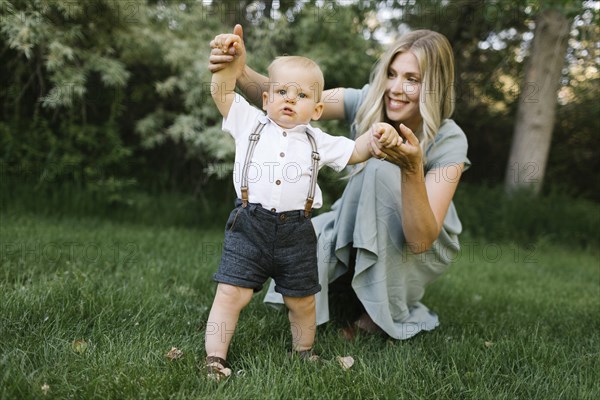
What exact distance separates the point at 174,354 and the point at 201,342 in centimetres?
21

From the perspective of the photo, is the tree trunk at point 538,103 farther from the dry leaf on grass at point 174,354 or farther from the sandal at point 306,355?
the dry leaf on grass at point 174,354

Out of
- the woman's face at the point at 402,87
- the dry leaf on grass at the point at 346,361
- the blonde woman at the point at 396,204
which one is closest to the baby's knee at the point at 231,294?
the dry leaf on grass at the point at 346,361

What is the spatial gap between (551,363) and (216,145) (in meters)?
3.19

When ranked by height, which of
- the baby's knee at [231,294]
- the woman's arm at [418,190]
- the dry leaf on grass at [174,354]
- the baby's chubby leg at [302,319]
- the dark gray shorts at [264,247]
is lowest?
the dry leaf on grass at [174,354]

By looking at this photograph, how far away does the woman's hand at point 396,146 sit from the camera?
175 centimetres

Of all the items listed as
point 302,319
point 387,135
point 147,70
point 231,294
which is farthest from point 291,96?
point 147,70

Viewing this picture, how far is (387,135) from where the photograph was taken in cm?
174

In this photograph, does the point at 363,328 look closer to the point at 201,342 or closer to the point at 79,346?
the point at 201,342

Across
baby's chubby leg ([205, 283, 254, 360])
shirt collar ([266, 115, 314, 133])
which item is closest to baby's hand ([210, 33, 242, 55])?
shirt collar ([266, 115, 314, 133])

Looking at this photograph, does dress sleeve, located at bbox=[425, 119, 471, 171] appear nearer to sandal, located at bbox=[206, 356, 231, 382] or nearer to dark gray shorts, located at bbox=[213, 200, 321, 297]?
dark gray shorts, located at bbox=[213, 200, 321, 297]

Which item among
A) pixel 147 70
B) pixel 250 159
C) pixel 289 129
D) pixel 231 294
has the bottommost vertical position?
pixel 231 294

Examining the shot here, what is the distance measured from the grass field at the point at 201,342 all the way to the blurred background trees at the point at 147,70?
133cm

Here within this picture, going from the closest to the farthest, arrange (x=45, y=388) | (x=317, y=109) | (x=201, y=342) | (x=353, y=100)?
(x=45, y=388)
(x=317, y=109)
(x=201, y=342)
(x=353, y=100)

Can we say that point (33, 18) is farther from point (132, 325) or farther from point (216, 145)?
point (132, 325)
